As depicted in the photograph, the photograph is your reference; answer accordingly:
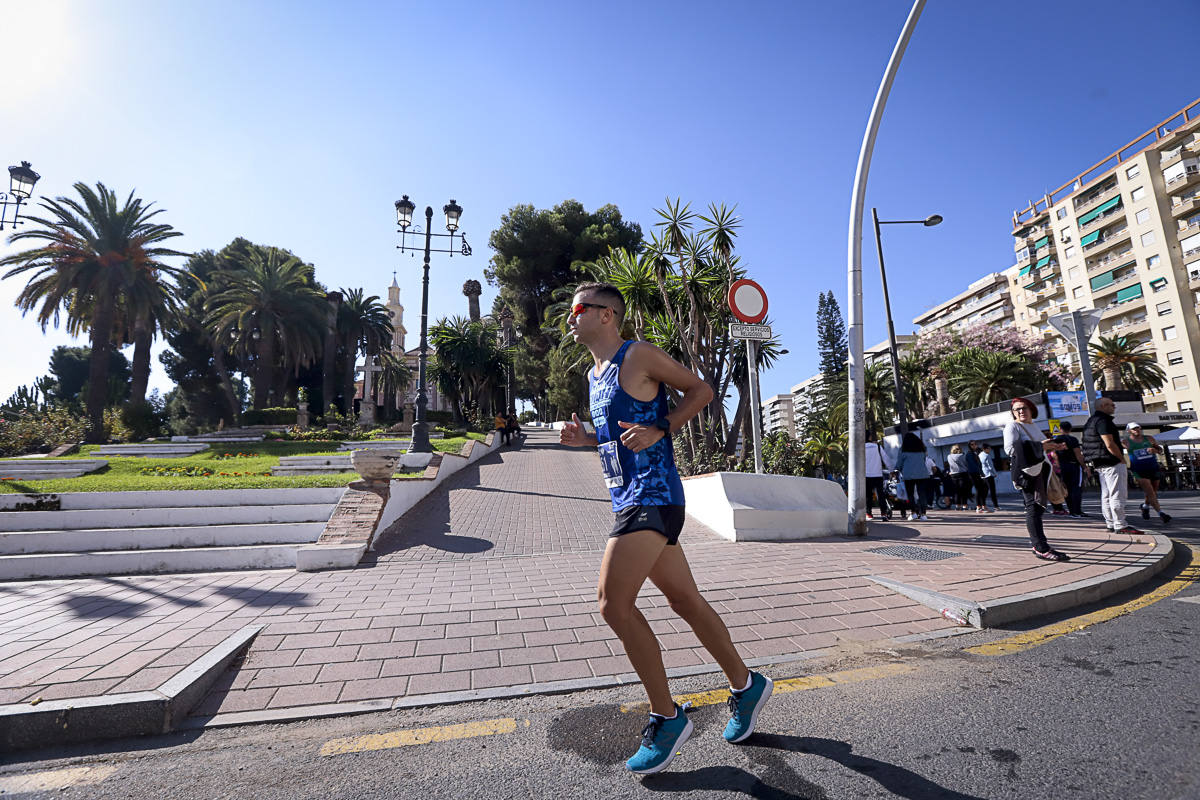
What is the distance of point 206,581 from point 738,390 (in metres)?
11.4

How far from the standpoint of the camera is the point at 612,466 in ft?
7.63

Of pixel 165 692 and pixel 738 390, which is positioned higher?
pixel 738 390

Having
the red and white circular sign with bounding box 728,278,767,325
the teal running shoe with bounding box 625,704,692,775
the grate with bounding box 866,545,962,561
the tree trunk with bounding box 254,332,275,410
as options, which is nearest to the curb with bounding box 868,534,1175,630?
the grate with bounding box 866,545,962,561

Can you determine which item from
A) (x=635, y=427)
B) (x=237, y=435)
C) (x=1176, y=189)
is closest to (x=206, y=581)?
(x=635, y=427)

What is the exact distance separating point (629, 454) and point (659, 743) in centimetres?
109

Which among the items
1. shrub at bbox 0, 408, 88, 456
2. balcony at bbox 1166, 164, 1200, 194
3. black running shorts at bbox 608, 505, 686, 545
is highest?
balcony at bbox 1166, 164, 1200, 194

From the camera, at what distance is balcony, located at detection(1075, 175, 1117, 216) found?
4491 cm

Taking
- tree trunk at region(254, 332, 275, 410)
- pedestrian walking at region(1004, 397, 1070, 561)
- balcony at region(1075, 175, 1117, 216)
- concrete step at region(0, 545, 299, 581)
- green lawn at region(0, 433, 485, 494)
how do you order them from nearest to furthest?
pedestrian walking at region(1004, 397, 1070, 561) < concrete step at region(0, 545, 299, 581) < green lawn at region(0, 433, 485, 494) < tree trunk at region(254, 332, 275, 410) < balcony at region(1075, 175, 1117, 216)

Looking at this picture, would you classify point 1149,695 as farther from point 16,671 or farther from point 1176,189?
point 1176,189

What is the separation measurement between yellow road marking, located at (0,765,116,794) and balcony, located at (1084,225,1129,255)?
203ft

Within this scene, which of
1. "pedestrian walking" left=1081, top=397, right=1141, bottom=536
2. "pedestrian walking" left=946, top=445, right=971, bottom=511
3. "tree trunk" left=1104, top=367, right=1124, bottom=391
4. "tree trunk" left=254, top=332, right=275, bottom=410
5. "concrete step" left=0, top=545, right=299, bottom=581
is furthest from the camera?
"tree trunk" left=254, top=332, right=275, bottom=410

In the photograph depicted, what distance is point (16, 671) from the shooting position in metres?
2.98

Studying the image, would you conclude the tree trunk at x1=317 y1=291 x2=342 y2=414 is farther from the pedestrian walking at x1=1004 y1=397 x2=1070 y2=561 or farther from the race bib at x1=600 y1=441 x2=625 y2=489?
the race bib at x1=600 y1=441 x2=625 y2=489

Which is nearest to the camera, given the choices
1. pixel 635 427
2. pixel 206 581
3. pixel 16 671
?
pixel 635 427
